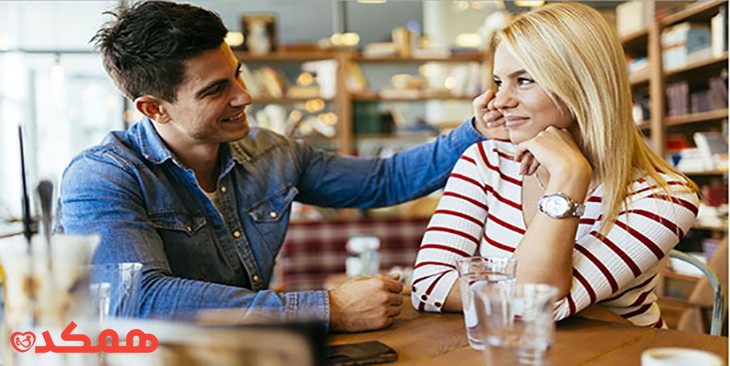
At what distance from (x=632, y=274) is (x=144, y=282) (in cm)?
86

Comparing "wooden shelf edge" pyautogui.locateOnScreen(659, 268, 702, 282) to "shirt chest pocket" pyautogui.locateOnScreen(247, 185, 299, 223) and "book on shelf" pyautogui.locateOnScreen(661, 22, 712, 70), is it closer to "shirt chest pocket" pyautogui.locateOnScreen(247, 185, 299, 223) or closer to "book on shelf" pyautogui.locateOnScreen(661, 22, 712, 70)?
"book on shelf" pyautogui.locateOnScreen(661, 22, 712, 70)

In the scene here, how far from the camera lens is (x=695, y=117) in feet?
15.4

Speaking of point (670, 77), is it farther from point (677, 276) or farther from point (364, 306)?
point (364, 306)

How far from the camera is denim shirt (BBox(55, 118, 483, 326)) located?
4.25ft

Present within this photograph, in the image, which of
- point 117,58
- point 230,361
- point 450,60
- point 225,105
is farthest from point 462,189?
point 450,60

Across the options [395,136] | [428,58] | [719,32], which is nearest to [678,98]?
[719,32]

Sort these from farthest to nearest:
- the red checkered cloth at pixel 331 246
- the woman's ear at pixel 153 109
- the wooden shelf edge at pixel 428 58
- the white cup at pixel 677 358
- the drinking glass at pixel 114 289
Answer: the wooden shelf edge at pixel 428 58, the red checkered cloth at pixel 331 246, the woman's ear at pixel 153 109, the drinking glass at pixel 114 289, the white cup at pixel 677 358

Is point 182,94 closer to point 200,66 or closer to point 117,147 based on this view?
point 200,66

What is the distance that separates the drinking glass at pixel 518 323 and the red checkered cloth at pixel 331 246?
154 inches

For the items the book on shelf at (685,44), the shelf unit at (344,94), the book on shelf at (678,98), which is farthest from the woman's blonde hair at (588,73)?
the shelf unit at (344,94)

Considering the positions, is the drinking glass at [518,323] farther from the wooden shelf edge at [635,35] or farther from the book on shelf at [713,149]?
the wooden shelf edge at [635,35]

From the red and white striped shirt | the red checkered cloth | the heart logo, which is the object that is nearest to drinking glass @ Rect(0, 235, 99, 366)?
the heart logo

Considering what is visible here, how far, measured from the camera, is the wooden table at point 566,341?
1008mm

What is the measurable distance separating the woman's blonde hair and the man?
0.38m
